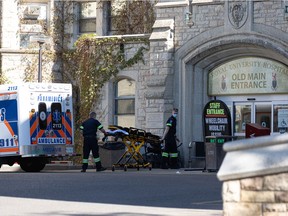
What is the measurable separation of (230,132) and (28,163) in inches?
233

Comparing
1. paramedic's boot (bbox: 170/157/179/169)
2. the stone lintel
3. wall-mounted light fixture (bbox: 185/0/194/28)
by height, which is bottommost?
paramedic's boot (bbox: 170/157/179/169)

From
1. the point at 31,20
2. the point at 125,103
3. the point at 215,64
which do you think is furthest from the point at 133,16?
the point at 215,64

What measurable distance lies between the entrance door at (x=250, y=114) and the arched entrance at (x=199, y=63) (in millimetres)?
112

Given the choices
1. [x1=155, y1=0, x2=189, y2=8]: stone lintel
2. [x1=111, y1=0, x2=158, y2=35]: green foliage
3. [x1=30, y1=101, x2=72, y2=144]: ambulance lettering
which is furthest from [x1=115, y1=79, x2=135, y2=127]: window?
[x1=30, y1=101, x2=72, y2=144]: ambulance lettering

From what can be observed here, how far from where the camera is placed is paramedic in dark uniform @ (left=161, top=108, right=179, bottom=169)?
102 feet

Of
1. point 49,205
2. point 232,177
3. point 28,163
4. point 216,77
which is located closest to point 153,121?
point 216,77

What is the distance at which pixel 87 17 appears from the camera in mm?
38594

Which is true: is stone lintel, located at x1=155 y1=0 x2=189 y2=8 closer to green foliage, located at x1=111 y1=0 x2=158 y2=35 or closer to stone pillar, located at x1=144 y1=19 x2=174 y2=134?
stone pillar, located at x1=144 y1=19 x2=174 y2=134

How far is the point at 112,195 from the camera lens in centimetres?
1883

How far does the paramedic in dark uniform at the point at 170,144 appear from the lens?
102 ft

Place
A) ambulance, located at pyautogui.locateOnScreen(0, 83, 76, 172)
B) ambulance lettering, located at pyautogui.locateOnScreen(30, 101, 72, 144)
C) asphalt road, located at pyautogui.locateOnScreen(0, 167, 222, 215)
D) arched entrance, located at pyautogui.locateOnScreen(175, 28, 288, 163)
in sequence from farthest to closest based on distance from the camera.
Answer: arched entrance, located at pyautogui.locateOnScreen(175, 28, 288, 163), ambulance lettering, located at pyautogui.locateOnScreen(30, 101, 72, 144), ambulance, located at pyautogui.locateOnScreen(0, 83, 76, 172), asphalt road, located at pyautogui.locateOnScreen(0, 167, 222, 215)

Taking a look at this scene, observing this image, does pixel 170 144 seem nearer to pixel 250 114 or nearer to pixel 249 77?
pixel 250 114

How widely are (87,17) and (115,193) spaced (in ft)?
65.4

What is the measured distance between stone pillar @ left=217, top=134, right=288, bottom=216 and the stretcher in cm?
1770
